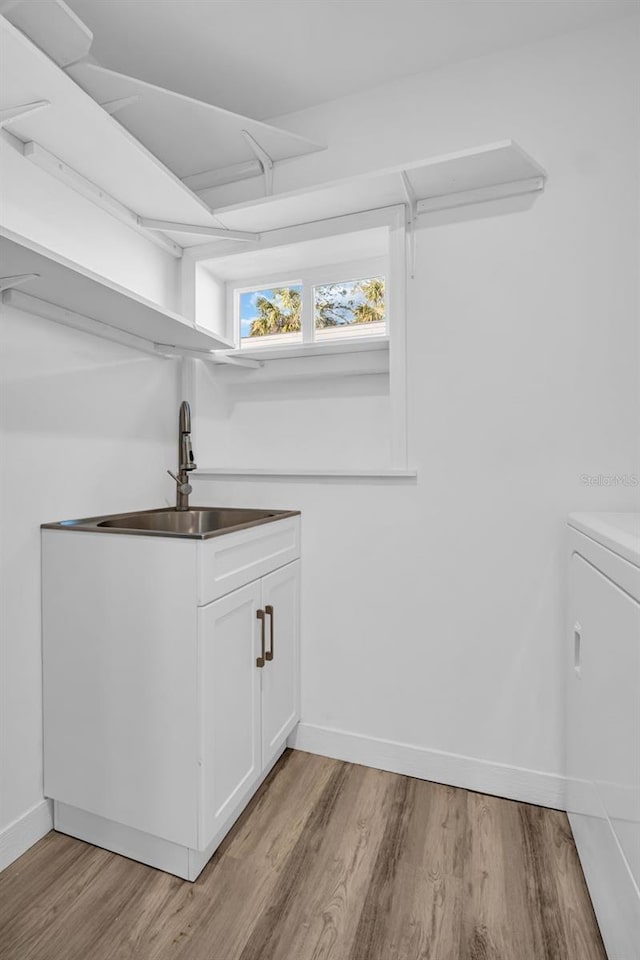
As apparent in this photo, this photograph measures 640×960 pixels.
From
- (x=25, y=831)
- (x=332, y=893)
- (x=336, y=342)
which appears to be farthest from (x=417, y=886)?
(x=336, y=342)

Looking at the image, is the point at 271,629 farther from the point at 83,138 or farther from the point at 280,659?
the point at 83,138

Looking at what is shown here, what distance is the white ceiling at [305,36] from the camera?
163 centimetres

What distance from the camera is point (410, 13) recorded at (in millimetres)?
1661

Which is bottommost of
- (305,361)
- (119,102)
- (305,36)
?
(305,361)

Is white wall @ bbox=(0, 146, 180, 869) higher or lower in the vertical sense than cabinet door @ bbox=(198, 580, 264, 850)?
higher

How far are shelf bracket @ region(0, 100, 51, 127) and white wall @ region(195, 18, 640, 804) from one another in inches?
42.6

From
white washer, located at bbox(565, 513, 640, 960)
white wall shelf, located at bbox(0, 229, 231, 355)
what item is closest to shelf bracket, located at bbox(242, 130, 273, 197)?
white wall shelf, located at bbox(0, 229, 231, 355)

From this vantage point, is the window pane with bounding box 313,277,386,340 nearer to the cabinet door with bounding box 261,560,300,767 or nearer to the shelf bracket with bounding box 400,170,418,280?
the shelf bracket with bounding box 400,170,418,280

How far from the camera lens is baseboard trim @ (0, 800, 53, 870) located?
1.40 metres

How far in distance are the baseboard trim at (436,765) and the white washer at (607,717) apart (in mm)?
148

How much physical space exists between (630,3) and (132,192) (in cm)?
179

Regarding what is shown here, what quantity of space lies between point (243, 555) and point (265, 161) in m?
1.68

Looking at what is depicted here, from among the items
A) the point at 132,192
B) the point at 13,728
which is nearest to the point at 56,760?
the point at 13,728

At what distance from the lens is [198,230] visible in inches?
81.0
